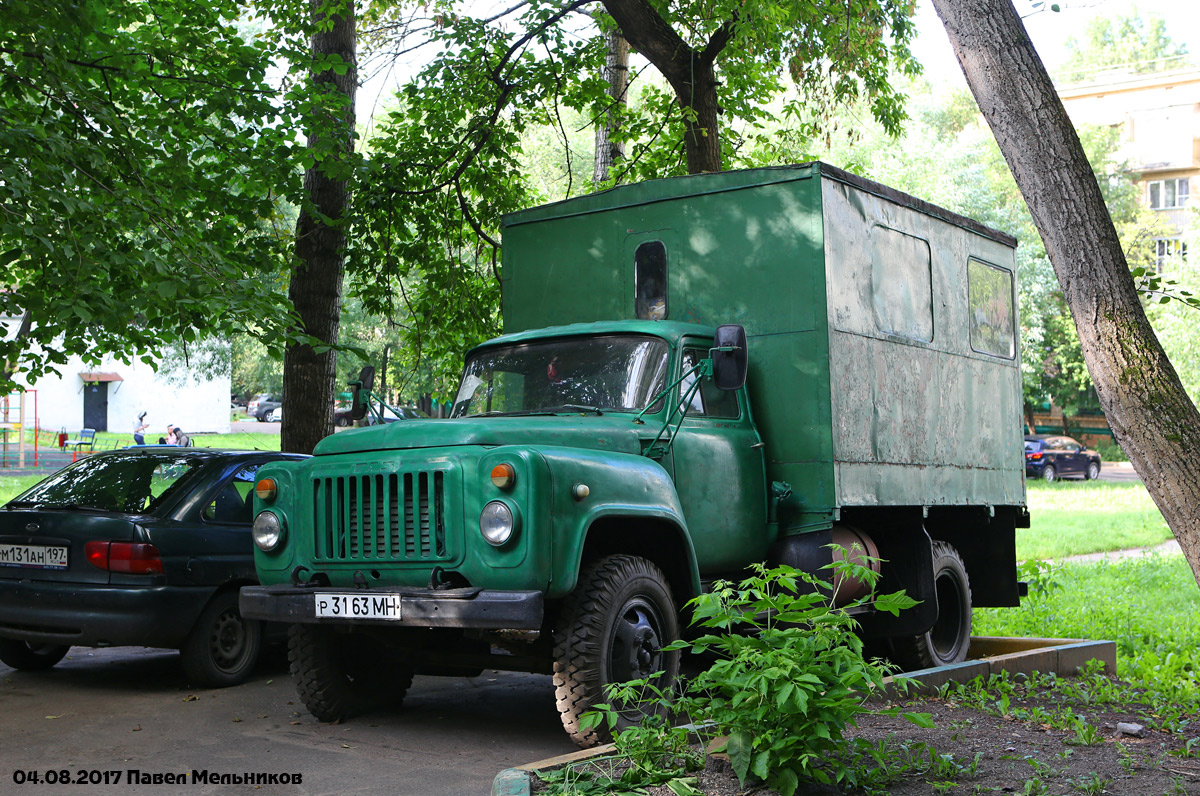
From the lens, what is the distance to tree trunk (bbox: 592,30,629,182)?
15.2 meters

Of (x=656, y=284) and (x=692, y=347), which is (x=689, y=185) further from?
(x=692, y=347)

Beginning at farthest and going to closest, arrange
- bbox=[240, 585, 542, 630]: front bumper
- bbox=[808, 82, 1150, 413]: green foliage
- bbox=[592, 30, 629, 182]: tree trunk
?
bbox=[808, 82, 1150, 413]: green foliage, bbox=[592, 30, 629, 182]: tree trunk, bbox=[240, 585, 542, 630]: front bumper

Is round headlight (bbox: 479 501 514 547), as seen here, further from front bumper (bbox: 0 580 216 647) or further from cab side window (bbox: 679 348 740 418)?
front bumper (bbox: 0 580 216 647)

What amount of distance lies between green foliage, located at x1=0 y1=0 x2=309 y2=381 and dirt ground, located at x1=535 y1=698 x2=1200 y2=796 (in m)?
5.44

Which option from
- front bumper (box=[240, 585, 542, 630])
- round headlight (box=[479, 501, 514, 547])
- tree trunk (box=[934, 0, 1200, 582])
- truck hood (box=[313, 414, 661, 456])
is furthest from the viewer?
truck hood (box=[313, 414, 661, 456])

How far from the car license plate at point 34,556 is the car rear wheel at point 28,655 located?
3.27ft

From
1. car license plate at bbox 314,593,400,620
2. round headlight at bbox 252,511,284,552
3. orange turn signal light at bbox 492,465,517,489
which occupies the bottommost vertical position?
car license plate at bbox 314,593,400,620

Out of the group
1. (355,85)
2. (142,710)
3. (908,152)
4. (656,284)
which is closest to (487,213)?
(355,85)

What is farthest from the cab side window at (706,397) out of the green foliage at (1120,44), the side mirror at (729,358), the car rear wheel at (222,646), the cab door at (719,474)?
the green foliage at (1120,44)

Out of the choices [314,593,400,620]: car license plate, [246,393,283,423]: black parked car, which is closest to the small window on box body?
[314,593,400,620]: car license plate

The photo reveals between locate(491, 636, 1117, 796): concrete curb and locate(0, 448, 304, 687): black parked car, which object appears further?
Answer: locate(0, 448, 304, 687): black parked car

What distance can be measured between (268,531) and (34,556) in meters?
2.02

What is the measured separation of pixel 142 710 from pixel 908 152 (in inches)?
1529

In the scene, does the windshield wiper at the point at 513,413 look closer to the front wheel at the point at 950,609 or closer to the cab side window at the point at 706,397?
the cab side window at the point at 706,397
